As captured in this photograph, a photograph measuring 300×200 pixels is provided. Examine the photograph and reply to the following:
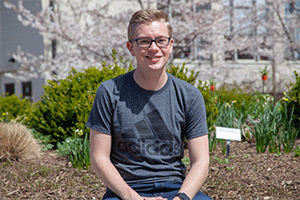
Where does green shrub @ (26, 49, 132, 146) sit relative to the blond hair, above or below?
below

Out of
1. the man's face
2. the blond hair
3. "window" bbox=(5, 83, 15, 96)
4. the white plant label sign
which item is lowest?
"window" bbox=(5, 83, 15, 96)

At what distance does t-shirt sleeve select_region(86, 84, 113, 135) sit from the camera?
178 centimetres

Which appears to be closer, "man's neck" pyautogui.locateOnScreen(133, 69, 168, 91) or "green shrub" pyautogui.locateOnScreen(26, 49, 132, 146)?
"man's neck" pyautogui.locateOnScreen(133, 69, 168, 91)

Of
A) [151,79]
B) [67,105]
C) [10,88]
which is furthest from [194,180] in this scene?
[10,88]

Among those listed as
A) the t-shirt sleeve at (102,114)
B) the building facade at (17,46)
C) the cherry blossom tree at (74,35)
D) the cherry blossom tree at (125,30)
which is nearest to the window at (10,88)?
the building facade at (17,46)

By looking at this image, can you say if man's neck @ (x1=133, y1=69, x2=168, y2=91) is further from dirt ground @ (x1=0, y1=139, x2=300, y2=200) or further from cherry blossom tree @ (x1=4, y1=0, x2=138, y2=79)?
cherry blossom tree @ (x1=4, y1=0, x2=138, y2=79)

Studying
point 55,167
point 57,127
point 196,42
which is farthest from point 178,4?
point 55,167

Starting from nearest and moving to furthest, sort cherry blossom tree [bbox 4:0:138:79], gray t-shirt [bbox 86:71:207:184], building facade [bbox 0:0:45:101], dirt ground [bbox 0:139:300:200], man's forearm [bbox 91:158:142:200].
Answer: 1. man's forearm [bbox 91:158:142:200]
2. gray t-shirt [bbox 86:71:207:184]
3. dirt ground [bbox 0:139:300:200]
4. cherry blossom tree [bbox 4:0:138:79]
5. building facade [bbox 0:0:45:101]

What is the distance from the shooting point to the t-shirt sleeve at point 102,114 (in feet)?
5.84

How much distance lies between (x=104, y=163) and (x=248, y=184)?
195 cm

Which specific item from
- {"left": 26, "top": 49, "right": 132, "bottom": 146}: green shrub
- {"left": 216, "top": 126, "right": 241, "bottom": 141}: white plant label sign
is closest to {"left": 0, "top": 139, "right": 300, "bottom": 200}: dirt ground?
{"left": 216, "top": 126, "right": 241, "bottom": 141}: white plant label sign

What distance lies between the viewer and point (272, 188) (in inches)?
122

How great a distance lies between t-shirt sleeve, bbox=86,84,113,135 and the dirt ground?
60.5 inches

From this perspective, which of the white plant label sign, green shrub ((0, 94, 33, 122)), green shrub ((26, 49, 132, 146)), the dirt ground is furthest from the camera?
green shrub ((0, 94, 33, 122))
